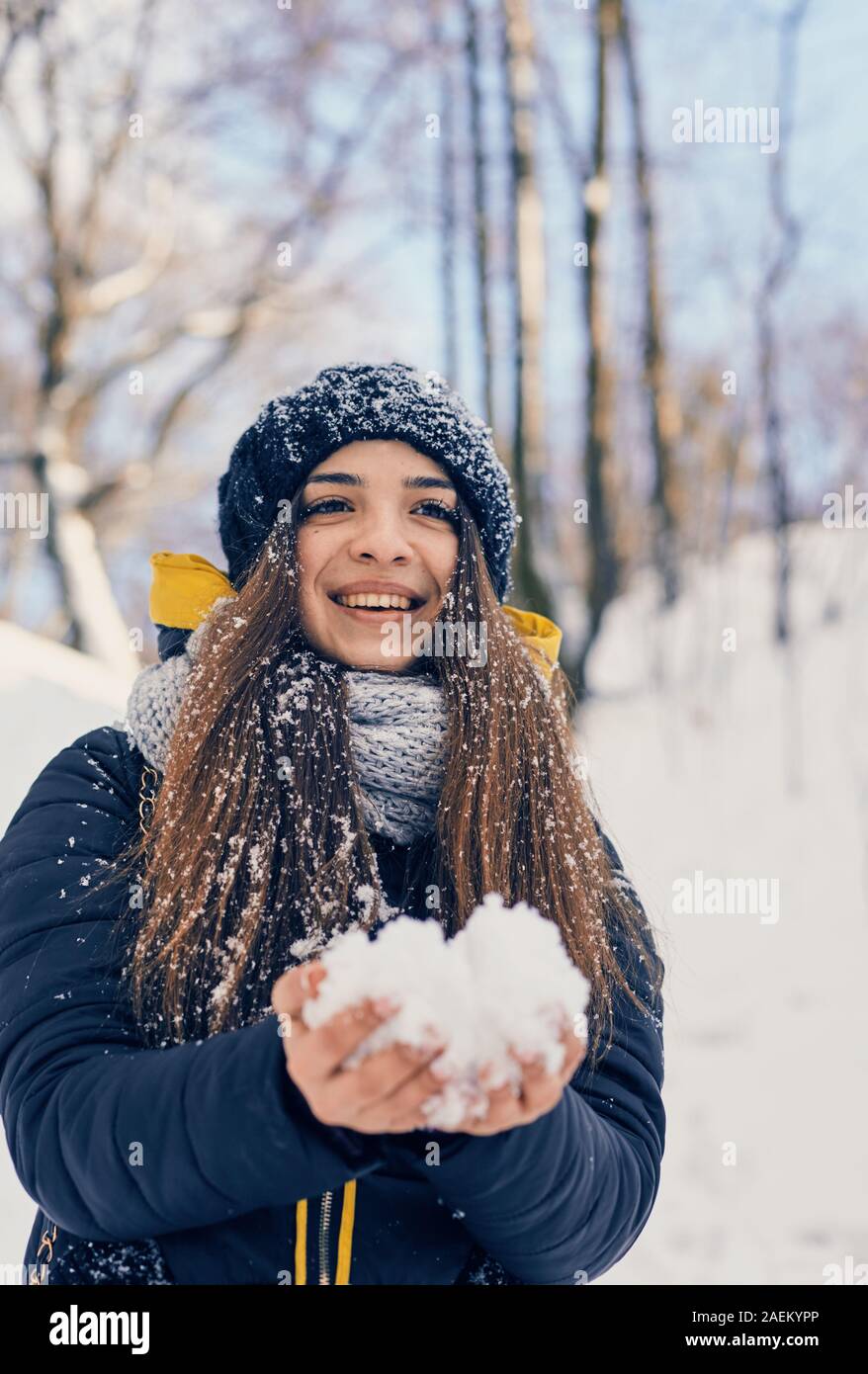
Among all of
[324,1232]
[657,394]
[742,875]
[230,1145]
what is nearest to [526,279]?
[657,394]

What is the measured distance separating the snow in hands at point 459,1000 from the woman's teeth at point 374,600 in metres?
0.74

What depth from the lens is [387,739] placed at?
154 centimetres

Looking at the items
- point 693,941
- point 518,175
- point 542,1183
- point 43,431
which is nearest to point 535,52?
point 518,175

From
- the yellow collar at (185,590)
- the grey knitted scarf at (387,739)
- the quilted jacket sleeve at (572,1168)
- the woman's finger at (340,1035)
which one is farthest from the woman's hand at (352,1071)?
the yellow collar at (185,590)

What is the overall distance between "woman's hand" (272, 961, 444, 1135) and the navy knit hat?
0.94 metres

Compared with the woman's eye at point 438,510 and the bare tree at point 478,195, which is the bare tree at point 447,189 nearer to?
the bare tree at point 478,195

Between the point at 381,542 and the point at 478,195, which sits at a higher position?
the point at 478,195

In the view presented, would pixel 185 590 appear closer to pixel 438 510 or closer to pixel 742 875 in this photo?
pixel 438 510

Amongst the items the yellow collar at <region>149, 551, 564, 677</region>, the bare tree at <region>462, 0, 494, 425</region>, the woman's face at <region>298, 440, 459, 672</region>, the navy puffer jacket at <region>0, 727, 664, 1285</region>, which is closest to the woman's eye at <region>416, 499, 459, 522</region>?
the woman's face at <region>298, 440, 459, 672</region>

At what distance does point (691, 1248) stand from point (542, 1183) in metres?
2.03

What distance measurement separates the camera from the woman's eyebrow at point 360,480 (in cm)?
169

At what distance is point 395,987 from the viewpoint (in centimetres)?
94

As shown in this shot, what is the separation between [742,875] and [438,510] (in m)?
4.19

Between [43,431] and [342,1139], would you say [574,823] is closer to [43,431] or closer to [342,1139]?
[342,1139]
